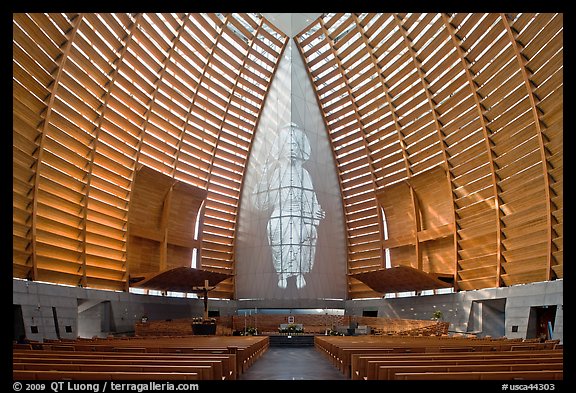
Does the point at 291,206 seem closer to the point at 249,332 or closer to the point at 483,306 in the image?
the point at 249,332

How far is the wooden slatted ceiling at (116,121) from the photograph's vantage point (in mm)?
20219

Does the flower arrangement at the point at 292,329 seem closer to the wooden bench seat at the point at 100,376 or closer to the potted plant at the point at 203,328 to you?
the potted plant at the point at 203,328

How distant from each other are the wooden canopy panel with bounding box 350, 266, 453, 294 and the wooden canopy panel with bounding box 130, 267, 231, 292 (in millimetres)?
9137

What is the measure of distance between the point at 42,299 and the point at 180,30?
1390cm

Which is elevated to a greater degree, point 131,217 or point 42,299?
point 131,217

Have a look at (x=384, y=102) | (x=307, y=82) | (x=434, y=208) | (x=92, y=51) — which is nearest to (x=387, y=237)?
(x=434, y=208)

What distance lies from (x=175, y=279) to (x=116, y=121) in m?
9.44

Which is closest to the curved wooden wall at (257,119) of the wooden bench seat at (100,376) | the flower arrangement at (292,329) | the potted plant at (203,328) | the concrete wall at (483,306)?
the concrete wall at (483,306)

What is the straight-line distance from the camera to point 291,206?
1390 inches

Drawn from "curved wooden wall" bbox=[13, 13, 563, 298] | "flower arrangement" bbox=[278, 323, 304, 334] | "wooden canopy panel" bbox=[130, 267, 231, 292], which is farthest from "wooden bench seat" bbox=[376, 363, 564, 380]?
"flower arrangement" bbox=[278, 323, 304, 334]

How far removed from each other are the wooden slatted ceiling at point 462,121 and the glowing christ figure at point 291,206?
105 inches

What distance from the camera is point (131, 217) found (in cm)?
2859

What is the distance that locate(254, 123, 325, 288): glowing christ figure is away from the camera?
35.3 metres
